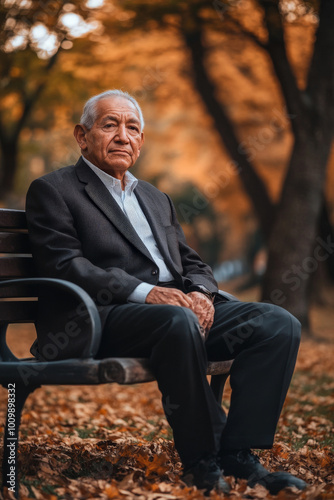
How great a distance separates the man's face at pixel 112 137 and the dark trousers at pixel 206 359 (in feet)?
3.16

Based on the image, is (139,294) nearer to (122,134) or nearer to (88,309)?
(88,309)

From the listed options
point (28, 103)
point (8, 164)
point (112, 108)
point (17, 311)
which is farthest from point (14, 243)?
point (8, 164)

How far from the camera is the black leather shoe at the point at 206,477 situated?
3.15 metres

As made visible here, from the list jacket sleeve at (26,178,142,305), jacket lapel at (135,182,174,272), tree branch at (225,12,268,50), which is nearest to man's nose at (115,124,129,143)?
jacket lapel at (135,182,174,272)

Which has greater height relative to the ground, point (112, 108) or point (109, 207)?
point (112, 108)

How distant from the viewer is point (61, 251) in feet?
11.8

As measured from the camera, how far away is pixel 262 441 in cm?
334

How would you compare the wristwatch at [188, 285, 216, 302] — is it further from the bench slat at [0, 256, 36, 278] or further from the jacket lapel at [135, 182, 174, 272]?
the bench slat at [0, 256, 36, 278]

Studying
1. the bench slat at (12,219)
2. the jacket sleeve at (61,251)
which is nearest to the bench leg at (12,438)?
the jacket sleeve at (61,251)

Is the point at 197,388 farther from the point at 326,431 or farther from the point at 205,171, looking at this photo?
the point at 205,171

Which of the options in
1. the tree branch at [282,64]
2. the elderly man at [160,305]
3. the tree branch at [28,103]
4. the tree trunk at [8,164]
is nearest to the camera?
the elderly man at [160,305]

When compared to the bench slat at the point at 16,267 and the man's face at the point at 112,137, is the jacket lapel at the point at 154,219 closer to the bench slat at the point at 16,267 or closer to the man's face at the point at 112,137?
the man's face at the point at 112,137

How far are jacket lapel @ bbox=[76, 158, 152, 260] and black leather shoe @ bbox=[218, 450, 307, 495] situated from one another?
1.10m

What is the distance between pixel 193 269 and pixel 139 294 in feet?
2.39
